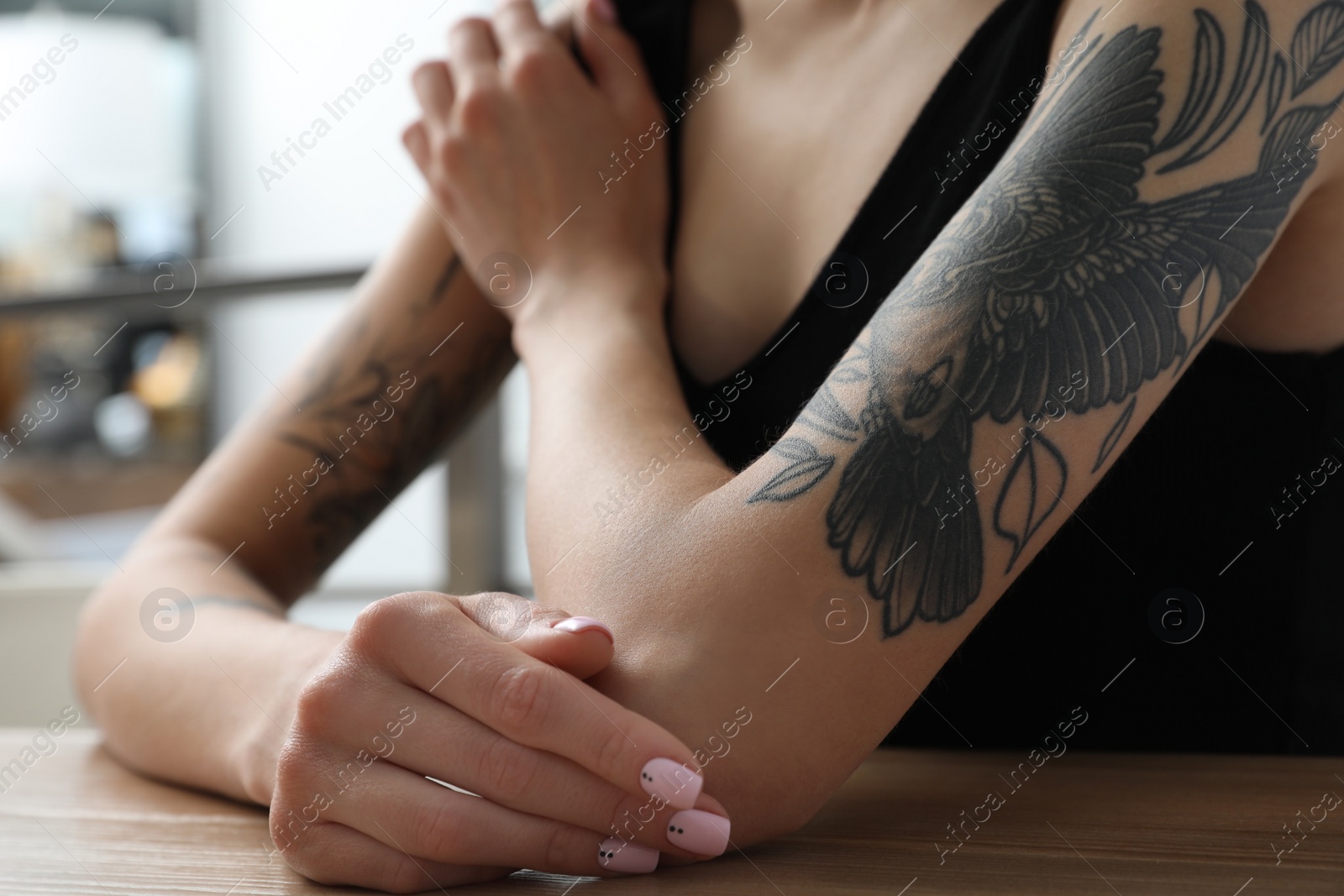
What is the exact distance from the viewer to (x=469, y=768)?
Answer: 0.43m

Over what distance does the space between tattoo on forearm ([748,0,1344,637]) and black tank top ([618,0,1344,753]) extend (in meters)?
0.17

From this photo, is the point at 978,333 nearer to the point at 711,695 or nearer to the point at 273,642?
the point at 711,695

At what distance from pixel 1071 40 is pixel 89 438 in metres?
4.42

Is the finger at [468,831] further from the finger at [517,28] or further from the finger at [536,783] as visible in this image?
the finger at [517,28]

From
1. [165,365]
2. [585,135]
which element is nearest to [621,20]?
[585,135]

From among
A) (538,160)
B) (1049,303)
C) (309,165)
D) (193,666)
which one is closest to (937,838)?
(1049,303)

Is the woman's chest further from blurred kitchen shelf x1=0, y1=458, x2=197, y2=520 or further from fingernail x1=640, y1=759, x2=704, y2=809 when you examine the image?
blurred kitchen shelf x1=0, y1=458, x2=197, y2=520

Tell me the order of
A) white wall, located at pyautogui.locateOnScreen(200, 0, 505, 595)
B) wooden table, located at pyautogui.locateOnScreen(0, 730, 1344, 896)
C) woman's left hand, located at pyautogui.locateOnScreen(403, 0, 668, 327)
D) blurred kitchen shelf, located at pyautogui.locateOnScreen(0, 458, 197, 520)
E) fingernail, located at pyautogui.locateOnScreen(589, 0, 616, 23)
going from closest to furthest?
1. wooden table, located at pyautogui.locateOnScreen(0, 730, 1344, 896)
2. woman's left hand, located at pyautogui.locateOnScreen(403, 0, 668, 327)
3. fingernail, located at pyautogui.locateOnScreen(589, 0, 616, 23)
4. white wall, located at pyautogui.locateOnScreen(200, 0, 505, 595)
5. blurred kitchen shelf, located at pyautogui.locateOnScreen(0, 458, 197, 520)

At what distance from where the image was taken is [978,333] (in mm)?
475

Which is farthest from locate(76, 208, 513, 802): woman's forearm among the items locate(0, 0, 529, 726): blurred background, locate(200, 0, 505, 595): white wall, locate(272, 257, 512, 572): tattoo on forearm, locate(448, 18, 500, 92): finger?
locate(200, 0, 505, 595): white wall

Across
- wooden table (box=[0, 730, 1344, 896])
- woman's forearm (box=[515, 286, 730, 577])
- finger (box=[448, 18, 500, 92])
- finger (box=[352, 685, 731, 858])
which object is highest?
finger (box=[448, 18, 500, 92])

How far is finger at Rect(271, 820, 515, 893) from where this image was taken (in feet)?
1.41

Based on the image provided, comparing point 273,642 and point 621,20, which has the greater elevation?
point 621,20

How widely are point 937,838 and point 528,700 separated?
0.63ft
